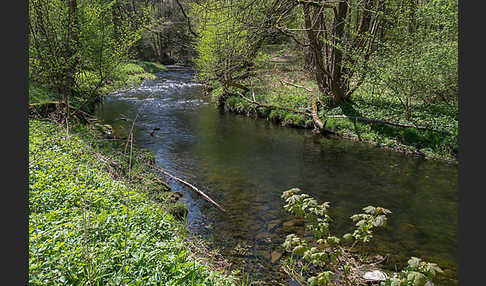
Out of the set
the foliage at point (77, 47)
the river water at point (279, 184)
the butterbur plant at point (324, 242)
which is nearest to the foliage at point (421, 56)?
the river water at point (279, 184)

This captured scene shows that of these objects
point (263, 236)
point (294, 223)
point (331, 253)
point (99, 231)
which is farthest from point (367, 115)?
point (99, 231)

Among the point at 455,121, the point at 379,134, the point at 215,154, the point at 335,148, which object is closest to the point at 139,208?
the point at 215,154

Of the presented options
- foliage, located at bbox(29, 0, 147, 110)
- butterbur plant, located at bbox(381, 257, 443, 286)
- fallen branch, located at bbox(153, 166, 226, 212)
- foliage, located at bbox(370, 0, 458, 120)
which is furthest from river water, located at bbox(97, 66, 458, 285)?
foliage, located at bbox(29, 0, 147, 110)

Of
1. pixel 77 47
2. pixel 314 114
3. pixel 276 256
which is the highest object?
Answer: pixel 77 47

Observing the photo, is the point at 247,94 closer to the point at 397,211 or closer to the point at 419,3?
the point at 419,3

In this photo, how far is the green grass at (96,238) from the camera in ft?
11.0

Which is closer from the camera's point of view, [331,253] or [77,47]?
[331,253]

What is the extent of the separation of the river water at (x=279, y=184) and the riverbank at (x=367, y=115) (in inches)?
27.6

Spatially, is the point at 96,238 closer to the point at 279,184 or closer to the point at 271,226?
the point at 271,226

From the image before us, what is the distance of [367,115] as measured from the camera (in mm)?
15398

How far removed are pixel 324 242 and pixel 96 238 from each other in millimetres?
3285

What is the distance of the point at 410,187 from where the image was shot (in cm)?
973

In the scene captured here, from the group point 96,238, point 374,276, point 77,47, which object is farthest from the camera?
point 77,47

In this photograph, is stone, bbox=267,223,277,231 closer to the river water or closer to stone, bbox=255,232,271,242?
the river water
